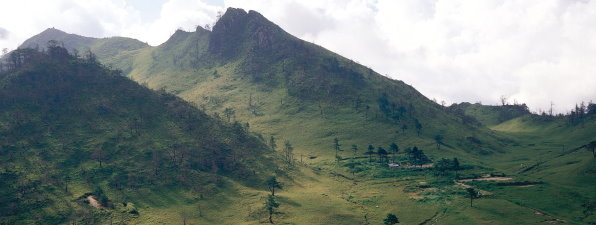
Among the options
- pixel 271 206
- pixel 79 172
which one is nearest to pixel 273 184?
pixel 271 206

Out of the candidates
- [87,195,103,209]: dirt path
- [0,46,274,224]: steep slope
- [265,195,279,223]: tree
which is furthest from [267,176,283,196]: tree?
[87,195,103,209]: dirt path

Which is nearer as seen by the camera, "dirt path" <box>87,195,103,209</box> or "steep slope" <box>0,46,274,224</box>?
"steep slope" <box>0,46,274,224</box>

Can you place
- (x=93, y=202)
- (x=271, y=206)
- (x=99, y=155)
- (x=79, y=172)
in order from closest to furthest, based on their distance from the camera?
(x=271, y=206) → (x=93, y=202) → (x=79, y=172) → (x=99, y=155)

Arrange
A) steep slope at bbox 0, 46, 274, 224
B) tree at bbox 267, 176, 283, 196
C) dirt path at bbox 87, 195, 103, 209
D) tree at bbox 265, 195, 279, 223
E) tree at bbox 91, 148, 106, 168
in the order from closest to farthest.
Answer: steep slope at bbox 0, 46, 274, 224 < tree at bbox 265, 195, 279, 223 < dirt path at bbox 87, 195, 103, 209 < tree at bbox 267, 176, 283, 196 < tree at bbox 91, 148, 106, 168

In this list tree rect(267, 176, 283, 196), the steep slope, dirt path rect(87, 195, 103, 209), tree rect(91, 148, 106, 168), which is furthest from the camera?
tree rect(91, 148, 106, 168)

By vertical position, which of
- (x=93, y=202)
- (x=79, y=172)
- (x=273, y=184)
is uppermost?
(x=79, y=172)

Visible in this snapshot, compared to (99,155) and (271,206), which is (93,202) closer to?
A: (99,155)

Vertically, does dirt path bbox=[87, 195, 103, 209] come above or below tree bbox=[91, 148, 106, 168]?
below

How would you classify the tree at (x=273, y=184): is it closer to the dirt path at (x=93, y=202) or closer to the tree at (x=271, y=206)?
the tree at (x=271, y=206)

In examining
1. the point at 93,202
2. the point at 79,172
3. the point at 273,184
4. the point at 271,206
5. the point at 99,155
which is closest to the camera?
the point at 271,206

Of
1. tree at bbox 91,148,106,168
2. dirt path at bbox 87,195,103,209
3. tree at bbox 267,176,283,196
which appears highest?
tree at bbox 91,148,106,168

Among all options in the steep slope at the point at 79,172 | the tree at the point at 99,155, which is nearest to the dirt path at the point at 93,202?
the steep slope at the point at 79,172

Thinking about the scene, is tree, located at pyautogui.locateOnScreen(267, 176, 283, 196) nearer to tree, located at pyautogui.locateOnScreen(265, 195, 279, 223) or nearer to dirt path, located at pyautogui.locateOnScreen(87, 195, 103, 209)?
tree, located at pyautogui.locateOnScreen(265, 195, 279, 223)

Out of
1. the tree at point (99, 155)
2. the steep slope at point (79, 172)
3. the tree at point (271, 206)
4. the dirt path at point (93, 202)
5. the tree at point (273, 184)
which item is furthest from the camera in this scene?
the tree at point (99, 155)
